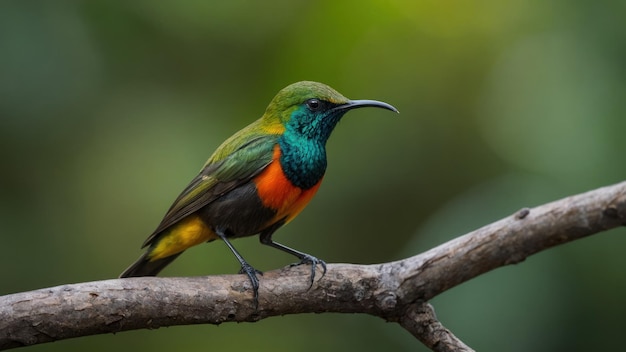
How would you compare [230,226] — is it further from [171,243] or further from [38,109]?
[38,109]

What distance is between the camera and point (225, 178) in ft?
14.3

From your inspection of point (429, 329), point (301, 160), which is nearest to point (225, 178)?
point (301, 160)

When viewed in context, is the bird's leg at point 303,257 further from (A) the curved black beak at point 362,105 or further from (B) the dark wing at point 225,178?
(A) the curved black beak at point 362,105

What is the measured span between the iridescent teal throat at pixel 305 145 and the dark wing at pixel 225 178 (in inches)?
3.8

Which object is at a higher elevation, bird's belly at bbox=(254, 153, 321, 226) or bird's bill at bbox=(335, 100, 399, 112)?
bird's bill at bbox=(335, 100, 399, 112)

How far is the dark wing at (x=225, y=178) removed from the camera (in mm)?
4332

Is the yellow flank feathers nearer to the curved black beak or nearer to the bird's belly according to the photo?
the bird's belly

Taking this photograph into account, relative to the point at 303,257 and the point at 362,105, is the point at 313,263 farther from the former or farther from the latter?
the point at 362,105

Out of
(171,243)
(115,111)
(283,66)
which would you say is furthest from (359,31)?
(171,243)

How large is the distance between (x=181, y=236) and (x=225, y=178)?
0.39 meters

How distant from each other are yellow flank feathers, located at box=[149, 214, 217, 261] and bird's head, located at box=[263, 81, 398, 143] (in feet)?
2.24

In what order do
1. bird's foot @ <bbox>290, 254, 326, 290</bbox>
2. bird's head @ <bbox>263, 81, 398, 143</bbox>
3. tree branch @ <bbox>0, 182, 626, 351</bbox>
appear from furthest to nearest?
bird's head @ <bbox>263, 81, 398, 143</bbox> < bird's foot @ <bbox>290, 254, 326, 290</bbox> < tree branch @ <bbox>0, 182, 626, 351</bbox>

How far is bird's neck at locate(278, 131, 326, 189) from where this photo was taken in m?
4.32

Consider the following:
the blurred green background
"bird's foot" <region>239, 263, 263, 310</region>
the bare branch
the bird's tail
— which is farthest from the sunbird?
the blurred green background
